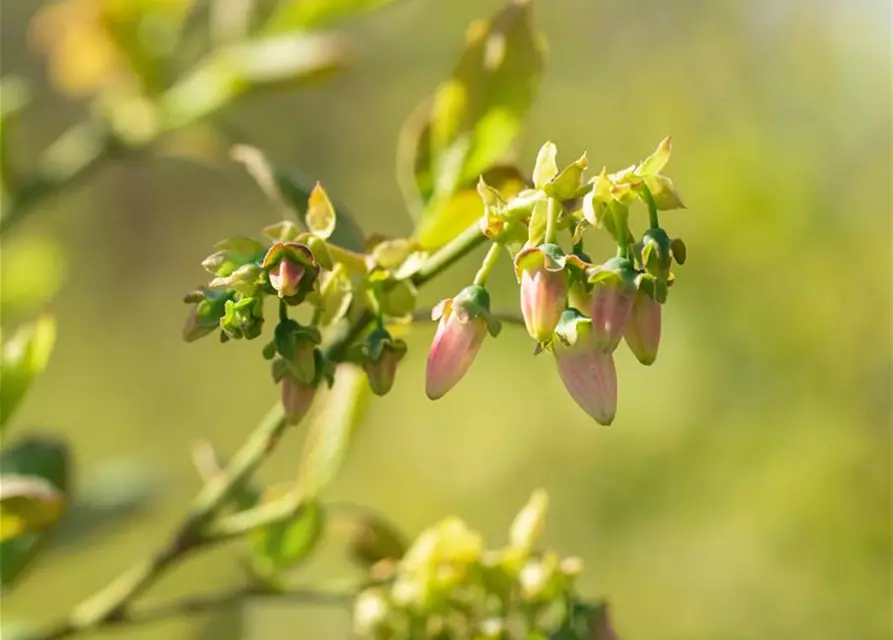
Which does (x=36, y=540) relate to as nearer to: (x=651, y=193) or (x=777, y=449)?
(x=651, y=193)

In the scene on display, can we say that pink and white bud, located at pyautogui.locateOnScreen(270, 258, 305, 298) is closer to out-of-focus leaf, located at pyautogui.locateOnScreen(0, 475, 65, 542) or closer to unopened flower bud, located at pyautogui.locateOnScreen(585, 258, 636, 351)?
unopened flower bud, located at pyautogui.locateOnScreen(585, 258, 636, 351)

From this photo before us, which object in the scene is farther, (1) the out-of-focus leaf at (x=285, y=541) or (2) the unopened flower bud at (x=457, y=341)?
(1) the out-of-focus leaf at (x=285, y=541)

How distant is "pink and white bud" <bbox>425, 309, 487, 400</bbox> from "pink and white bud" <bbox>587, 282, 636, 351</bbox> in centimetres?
4

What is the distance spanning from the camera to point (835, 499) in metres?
1.37

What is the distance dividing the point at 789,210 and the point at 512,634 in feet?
3.45

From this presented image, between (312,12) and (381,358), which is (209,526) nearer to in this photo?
(381,358)

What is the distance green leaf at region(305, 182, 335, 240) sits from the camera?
46 centimetres

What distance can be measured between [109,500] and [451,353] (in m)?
0.54

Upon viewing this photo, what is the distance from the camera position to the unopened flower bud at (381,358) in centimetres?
43

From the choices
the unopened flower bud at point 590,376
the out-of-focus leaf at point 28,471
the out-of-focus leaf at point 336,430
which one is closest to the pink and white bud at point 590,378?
the unopened flower bud at point 590,376

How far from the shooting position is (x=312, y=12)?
0.82m

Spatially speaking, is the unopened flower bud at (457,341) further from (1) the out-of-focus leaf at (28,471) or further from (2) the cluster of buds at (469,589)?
(1) the out-of-focus leaf at (28,471)

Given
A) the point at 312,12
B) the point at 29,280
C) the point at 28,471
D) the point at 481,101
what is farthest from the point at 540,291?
the point at 29,280

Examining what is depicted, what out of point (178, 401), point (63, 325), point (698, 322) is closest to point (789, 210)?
point (698, 322)
